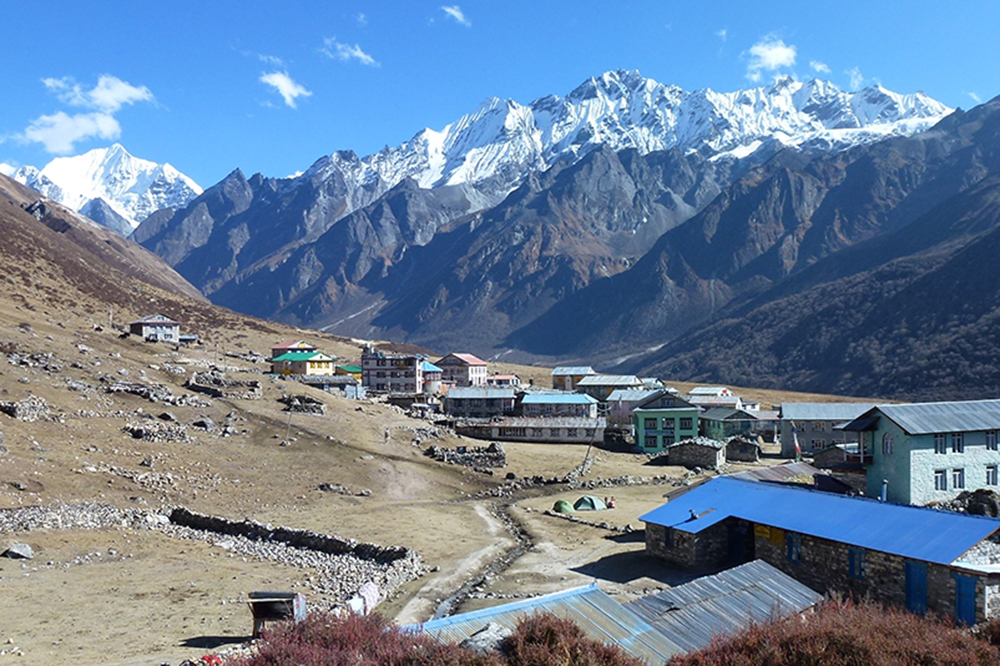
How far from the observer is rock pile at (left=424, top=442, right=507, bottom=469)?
6406 cm

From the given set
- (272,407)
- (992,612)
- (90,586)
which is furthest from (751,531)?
(272,407)

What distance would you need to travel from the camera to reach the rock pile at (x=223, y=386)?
7038 centimetres

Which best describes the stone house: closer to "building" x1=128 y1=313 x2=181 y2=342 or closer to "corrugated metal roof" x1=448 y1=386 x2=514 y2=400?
"corrugated metal roof" x1=448 y1=386 x2=514 y2=400

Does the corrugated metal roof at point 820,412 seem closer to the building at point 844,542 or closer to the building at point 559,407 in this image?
the building at point 559,407

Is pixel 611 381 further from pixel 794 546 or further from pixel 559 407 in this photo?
pixel 794 546

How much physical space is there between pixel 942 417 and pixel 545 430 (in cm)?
4278

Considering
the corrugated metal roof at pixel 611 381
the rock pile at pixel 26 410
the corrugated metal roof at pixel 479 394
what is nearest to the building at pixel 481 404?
the corrugated metal roof at pixel 479 394

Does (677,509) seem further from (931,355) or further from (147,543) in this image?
(931,355)

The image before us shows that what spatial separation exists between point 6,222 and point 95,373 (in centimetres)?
11239

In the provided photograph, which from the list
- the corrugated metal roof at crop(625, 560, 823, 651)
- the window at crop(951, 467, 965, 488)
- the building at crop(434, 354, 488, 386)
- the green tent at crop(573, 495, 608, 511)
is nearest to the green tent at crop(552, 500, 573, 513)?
the green tent at crop(573, 495, 608, 511)

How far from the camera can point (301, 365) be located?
112 m

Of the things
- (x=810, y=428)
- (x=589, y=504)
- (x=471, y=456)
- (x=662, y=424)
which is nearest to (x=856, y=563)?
(x=589, y=504)

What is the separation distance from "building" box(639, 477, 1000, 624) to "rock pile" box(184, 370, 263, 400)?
4493cm

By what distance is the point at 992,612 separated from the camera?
2527 cm
